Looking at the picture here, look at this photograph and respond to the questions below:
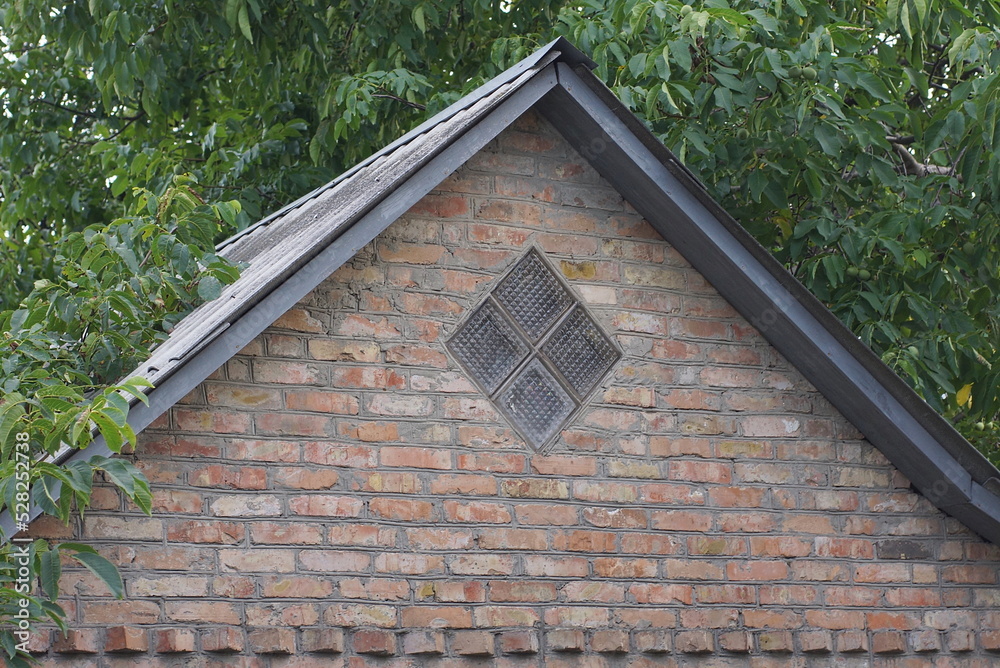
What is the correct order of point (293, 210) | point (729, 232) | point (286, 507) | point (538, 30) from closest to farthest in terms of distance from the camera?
1. point (286, 507)
2. point (729, 232)
3. point (293, 210)
4. point (538, 30)

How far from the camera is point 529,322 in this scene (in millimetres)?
5133

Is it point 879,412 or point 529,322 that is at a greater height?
point 529,322

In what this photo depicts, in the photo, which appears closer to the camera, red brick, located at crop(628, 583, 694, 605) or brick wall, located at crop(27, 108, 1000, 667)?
brick wall, located at crop(27, 108, 1000, 667)

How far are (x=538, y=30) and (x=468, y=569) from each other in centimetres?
556

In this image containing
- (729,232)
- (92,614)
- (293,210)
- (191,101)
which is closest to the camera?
(92,614)

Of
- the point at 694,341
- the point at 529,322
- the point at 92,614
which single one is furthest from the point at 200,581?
the point at 694,341

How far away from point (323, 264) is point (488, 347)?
852mm

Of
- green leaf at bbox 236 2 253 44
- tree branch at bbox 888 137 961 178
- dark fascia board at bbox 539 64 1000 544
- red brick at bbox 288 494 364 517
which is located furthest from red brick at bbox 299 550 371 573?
tree branch at bbox 888 137 961 178

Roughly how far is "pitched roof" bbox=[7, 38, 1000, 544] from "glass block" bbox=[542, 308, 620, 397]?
569 mm

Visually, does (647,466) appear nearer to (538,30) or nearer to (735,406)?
(735,406)

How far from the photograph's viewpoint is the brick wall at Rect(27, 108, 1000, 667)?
14.4ft

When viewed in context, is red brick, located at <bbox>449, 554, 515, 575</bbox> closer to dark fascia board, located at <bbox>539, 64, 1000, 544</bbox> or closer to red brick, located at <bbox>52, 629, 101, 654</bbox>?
red brick, located at <bbox>52, 629, 101, 654</bbox>

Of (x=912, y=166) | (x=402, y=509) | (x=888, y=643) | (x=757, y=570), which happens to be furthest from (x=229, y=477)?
(x=912, y=166)

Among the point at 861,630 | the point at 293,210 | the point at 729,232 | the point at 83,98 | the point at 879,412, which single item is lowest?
the point at 861,630
